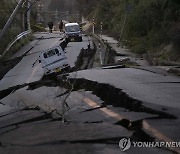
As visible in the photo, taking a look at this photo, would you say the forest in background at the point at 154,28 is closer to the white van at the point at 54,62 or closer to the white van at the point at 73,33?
the white van at the point at 54,62

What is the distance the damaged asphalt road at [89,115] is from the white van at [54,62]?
15.3ft

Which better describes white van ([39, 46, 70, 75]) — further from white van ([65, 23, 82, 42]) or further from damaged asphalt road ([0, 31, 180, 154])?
white van ([65, 23, 82, 42])

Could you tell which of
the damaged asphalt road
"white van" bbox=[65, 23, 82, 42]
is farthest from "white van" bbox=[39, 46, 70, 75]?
"white van" bbox=[65, 23, 82, 42]

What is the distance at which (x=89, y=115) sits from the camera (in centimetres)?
915

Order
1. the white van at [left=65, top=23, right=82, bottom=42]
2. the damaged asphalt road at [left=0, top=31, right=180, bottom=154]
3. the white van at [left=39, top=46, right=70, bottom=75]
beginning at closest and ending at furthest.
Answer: the damaged asphalt road at [left=0, top=31, right=180, bottom=154] → the white van at [left=39, top=46, right=70, bottom=75] → the white van at [left=65, top=23, right=82, bottom=42]

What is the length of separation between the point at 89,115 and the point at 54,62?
12.1 metres

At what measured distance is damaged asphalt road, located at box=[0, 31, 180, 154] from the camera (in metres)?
7.04

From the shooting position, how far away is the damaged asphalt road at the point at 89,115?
7.04 metres

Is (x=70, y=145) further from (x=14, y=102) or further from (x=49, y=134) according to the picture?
(x=14, y=102)

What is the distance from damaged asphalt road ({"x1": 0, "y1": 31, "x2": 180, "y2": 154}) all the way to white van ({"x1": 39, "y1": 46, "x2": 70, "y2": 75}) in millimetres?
4675

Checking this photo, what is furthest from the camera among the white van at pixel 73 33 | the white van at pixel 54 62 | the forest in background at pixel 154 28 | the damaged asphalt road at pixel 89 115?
the white van at pixel 73 33

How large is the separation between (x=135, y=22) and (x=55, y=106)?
20.1 metres

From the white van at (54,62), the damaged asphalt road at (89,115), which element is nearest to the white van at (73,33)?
the white van at (54,62)

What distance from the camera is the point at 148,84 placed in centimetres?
1261
